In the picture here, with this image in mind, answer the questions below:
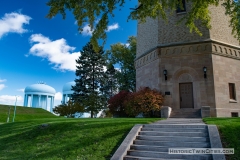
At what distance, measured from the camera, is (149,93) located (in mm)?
14055

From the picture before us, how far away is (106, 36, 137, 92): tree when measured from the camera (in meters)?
29.6

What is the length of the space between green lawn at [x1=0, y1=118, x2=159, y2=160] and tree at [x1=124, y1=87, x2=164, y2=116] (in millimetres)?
5132

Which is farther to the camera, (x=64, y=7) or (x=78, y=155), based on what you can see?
(x=64, y=7)

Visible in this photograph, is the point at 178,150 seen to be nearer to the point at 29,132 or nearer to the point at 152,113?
the point at 29,132

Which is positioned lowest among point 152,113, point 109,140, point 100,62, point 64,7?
point 109,140

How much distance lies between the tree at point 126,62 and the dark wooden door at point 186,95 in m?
14.2

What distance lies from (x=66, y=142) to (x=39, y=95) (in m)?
39.4

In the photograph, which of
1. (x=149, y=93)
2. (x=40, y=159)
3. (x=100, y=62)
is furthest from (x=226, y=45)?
(x=100, y=62)

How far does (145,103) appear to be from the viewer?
45.3 feet

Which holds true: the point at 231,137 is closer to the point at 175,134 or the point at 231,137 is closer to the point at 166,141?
the point at 175,134

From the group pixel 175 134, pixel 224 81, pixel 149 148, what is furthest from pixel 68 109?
pixel 149 148

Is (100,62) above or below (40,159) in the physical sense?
above

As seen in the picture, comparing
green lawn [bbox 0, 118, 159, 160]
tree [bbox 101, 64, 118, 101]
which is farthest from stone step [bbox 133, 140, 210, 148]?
tree [bbox 101, 64, 118, 101]

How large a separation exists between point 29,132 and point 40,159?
368 centimetres
